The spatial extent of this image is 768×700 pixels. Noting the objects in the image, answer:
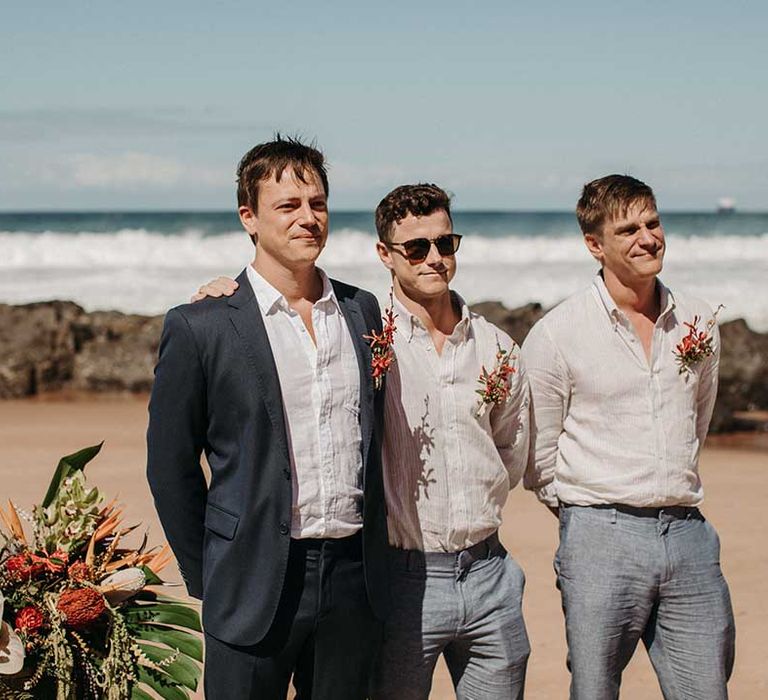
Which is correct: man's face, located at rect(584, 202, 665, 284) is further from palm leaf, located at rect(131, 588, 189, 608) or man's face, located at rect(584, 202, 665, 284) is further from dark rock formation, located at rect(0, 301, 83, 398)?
dark rock formation, located at rect(0, 301, 83, 398)

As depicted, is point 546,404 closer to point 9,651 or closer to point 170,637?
point 170,637

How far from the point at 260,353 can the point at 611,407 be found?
123 cm

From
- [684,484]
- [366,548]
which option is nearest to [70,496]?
[366,548]

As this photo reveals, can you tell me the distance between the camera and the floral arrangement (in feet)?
10.3

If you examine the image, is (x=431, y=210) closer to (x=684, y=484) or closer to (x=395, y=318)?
(x=395, y=318)

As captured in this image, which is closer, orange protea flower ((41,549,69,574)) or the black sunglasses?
orange protea flower ((41,549,69,574))

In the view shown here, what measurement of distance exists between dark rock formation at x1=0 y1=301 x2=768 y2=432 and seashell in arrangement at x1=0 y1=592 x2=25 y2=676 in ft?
32.6

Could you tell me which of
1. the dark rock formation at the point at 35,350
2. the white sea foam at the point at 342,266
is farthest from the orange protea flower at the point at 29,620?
the white sea foam at the point at 342,266

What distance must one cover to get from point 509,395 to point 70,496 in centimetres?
136

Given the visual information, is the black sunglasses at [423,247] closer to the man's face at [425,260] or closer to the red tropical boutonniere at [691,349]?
the man's face at [425,260]

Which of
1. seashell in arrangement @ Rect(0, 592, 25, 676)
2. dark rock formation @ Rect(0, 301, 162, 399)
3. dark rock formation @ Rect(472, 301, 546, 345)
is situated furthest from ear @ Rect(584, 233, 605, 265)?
dark rock formation @ Rect(0, 301, 162, 399)

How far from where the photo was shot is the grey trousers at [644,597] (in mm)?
3701

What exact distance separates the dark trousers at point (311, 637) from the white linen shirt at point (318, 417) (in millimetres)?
75

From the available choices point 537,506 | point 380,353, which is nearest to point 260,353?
point 380,353
